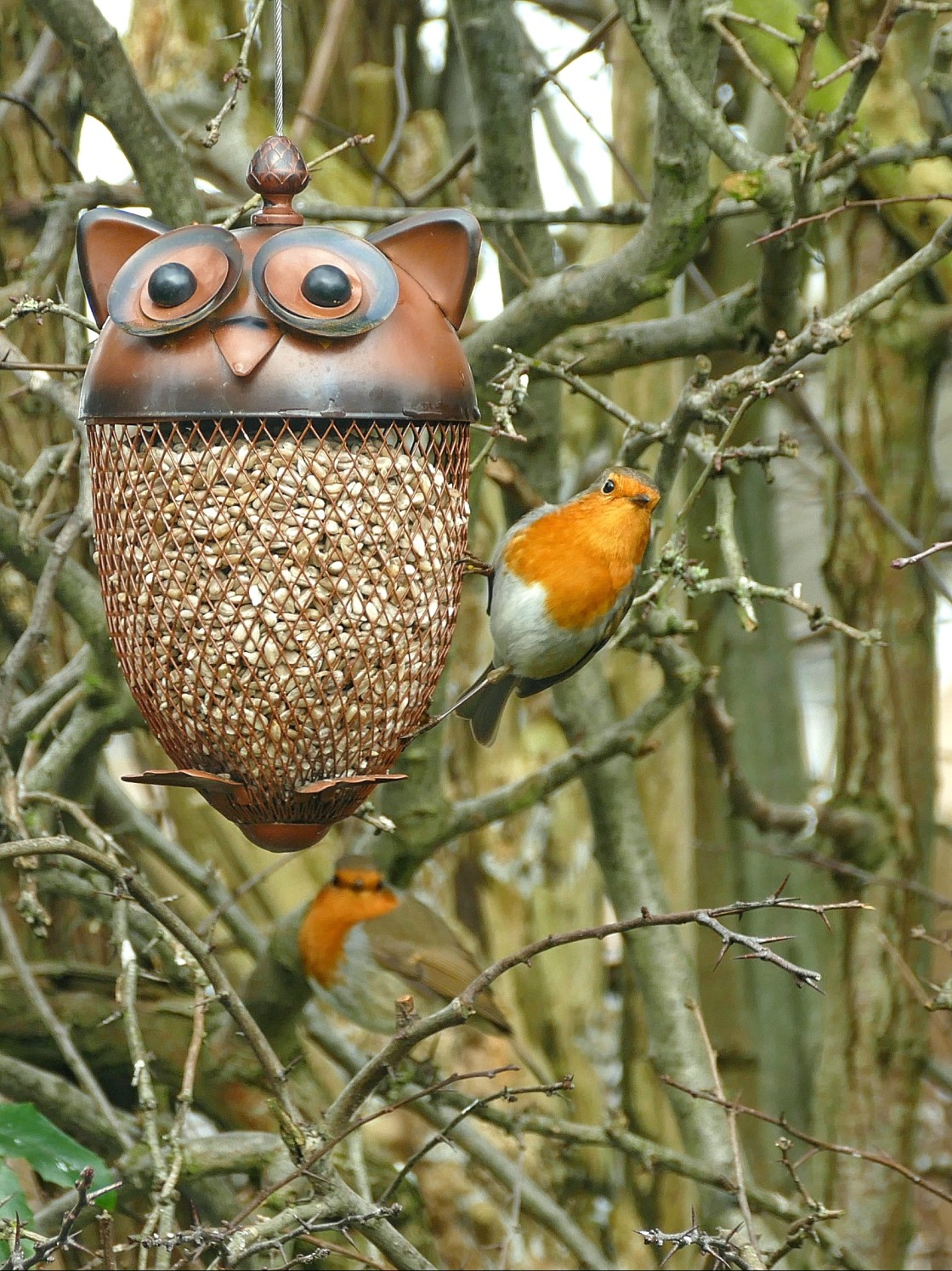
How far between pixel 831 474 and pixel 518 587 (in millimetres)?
1747

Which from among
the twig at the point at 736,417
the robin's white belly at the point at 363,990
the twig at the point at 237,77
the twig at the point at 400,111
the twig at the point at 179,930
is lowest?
the robin's white belly at the point at 363,990

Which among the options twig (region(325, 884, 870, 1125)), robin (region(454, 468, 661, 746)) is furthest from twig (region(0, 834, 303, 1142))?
robin (region(454, 468, 661, 746))

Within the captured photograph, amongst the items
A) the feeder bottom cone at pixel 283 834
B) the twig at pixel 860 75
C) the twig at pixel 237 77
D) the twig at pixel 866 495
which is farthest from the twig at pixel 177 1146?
the twig at pixel 866 495

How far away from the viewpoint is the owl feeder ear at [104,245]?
188 centimetres

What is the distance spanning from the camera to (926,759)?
3.97 meters

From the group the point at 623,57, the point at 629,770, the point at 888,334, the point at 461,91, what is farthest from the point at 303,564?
the point at 461,91

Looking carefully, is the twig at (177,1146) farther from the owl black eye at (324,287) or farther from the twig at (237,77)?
the twig at (237,77)

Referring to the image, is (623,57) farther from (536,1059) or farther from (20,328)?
(536,1059)

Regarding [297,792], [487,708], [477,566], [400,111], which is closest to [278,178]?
[297,792]

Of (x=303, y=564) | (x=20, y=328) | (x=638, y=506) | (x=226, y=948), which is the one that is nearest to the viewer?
(x=303, y=564)

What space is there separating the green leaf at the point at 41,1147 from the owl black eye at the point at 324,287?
4.18 feet

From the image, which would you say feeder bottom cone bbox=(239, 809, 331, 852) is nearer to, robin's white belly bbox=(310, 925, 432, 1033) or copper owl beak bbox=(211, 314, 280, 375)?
copper owl beak bbox=(211, 314, 280, 375)

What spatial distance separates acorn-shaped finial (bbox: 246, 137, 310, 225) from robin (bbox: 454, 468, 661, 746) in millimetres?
831

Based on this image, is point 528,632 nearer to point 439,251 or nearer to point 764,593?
point 764,593
